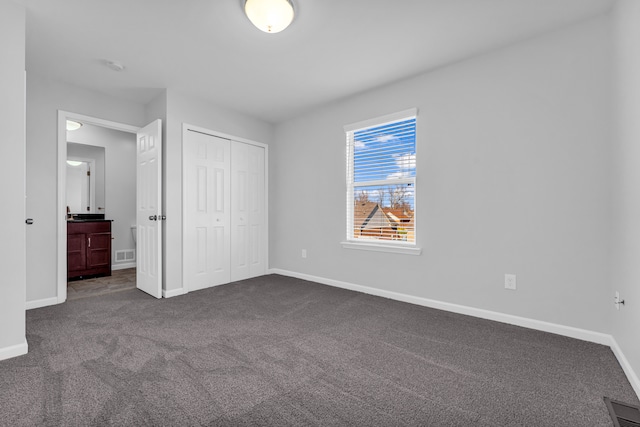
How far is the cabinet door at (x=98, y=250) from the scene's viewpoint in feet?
15.1

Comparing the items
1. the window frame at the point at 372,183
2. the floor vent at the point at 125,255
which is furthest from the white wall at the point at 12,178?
the floor vent at the point at 125,255

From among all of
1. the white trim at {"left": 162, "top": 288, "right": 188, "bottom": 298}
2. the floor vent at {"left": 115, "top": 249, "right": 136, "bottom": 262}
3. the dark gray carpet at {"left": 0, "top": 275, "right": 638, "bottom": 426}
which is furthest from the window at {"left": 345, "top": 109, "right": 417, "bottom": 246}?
the floor vent at {"left": 115, "top": 249, "right": 136, "bottom": 262}

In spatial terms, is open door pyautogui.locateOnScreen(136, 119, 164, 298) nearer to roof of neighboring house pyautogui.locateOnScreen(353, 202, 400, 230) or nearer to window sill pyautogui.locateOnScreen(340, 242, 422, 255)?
window sill pyautogui.locateOnScreen(340, 242, 422, 255)

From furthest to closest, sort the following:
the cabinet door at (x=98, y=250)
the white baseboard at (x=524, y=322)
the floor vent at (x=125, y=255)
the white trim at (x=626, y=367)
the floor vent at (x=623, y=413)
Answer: the floor vent at (x=125, y=255), the cabinet door at (x=98, y=250), the white baseboard at (x=524, y=322), the white trim at (x=626, y=367), the floor vent at (x=623, y=413)

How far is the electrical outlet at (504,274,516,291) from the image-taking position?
2.61 m

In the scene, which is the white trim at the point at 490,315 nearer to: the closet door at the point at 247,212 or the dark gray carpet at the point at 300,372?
the dark gray carpet at the point at 300,372

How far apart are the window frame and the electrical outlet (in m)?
0.81

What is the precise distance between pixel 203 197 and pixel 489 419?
3621 millimetres

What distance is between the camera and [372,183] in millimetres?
3633

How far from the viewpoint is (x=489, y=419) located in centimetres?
142

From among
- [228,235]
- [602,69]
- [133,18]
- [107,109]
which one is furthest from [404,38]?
[107,109]

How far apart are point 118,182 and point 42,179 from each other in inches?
94.9

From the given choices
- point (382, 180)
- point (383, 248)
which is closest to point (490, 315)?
point (383, 248)

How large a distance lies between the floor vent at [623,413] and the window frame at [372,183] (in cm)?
181
